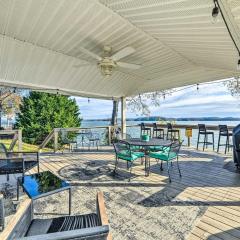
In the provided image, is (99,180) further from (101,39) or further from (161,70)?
(161,70)

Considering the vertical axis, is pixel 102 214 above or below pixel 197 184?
above

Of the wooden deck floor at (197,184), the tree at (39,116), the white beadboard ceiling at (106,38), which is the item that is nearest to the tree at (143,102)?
the tree at (39,116)

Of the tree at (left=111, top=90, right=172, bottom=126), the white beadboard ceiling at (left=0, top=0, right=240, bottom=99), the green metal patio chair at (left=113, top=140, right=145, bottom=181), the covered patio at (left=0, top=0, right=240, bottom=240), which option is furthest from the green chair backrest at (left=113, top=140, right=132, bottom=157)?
the tree at (left=111, top=90, right=172, bottom=126)

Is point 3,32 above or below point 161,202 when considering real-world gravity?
above

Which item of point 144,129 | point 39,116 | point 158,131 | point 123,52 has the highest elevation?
point 123,52

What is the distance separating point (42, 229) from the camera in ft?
6.57

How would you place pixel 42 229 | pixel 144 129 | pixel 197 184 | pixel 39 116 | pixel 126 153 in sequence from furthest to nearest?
pixel 39 116 → pixel 144 129 → pixel 126 153 → pixel 197 184 → pixel 42 229

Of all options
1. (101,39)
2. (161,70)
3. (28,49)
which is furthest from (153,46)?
(28,49)

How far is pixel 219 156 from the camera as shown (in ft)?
24.6

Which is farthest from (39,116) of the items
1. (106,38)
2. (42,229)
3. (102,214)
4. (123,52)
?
(102,214)

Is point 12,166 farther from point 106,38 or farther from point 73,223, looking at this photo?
point 106,38

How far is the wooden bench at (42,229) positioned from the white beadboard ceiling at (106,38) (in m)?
2.46

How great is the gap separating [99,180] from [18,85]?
3799 millimetres

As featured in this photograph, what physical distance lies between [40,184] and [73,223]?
1303mm
